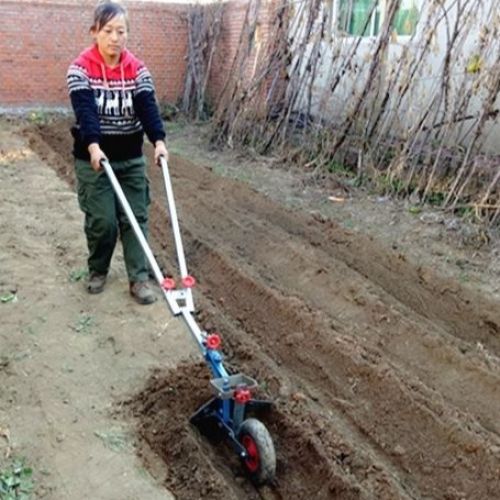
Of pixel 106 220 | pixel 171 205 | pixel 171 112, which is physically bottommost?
pixel 171 112

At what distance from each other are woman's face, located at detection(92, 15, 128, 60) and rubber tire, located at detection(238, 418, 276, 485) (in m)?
2.41

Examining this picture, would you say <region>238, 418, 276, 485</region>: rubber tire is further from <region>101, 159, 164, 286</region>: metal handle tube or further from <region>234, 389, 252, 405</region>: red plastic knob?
<region>101, 159, 164, 286</region>: metal handle tube

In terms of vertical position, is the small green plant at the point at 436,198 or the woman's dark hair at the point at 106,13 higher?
the woman's dark hair at the point at 106,13

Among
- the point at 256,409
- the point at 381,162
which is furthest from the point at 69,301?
the point at 381,162

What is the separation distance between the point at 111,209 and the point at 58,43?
10.9 meters

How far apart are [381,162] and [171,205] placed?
4.64m

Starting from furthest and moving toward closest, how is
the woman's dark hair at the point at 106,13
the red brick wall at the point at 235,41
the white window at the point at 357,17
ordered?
the red brick wall at the point at 235,41
the white window at the point at 357,17
the woman's dark hair at the point at 106,13

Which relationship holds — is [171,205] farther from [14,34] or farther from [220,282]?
→ [14,34]

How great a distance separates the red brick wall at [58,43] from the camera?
1317 cm

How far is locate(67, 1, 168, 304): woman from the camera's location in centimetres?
373

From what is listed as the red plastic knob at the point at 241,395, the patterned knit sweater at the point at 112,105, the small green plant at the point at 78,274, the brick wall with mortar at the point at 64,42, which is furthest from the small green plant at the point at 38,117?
the red plastic knob at the point at 241,395

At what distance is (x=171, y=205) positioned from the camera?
357cm

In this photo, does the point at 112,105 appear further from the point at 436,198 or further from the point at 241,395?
the point at 436,198

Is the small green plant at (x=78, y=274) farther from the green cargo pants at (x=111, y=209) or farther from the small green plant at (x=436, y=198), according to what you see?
the small green plant at (x=436, y=198)
